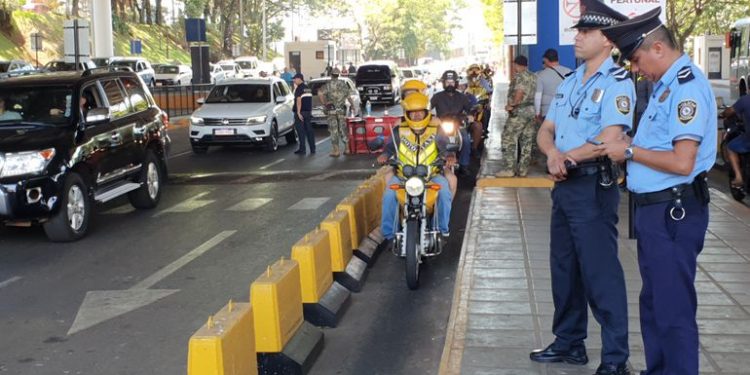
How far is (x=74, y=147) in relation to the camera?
1117 cm

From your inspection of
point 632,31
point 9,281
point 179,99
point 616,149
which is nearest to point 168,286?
point 9,281

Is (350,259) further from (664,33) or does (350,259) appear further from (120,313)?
(664,33)

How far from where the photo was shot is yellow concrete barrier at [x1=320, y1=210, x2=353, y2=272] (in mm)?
8188

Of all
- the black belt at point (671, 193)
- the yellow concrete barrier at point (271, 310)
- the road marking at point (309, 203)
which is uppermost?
the black belt at point (671, 193)

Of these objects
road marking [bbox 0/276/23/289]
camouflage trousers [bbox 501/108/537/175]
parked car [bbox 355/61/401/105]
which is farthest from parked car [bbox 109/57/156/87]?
road marking [bbox 0/276/23/289]

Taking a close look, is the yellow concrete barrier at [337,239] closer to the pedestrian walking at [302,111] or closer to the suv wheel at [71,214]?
the suv wheel at [71,214]

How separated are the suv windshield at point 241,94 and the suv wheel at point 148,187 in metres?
8.55

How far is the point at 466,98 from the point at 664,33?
11871mm

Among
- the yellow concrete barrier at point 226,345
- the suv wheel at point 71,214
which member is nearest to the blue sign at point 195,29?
the suv wheel at point 71,214

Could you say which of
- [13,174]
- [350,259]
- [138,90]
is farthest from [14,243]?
[350,259]

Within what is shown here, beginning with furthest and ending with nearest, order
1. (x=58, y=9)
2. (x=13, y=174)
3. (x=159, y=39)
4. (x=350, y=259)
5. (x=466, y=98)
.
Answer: (x=159, y=39), (x=58, y=9), (x=466, y=98), (x=13, y=174), (x=350, y=259)

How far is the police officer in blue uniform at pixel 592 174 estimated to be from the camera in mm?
5086

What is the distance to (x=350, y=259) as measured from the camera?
347 inches

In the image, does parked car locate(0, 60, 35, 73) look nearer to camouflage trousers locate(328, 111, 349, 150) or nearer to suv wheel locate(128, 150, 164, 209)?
camouflage trousers locate(328, 111, 349, 150)
